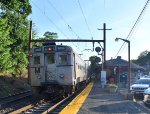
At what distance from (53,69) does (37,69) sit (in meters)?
1.06

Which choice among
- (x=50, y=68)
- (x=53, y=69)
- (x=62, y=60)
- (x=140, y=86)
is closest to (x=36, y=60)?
(x=50, y=68)

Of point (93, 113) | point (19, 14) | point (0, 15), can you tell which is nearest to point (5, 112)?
point (93, 113)

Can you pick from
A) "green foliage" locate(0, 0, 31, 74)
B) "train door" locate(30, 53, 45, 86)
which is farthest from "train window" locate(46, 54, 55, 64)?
"green foliage" locate(0, 0, 31, 74)

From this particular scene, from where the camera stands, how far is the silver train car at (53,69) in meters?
24.5

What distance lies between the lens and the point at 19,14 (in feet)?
140

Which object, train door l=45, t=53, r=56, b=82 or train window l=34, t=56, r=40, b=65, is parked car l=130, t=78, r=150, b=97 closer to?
train door l=45, t=53, r=56, b=82

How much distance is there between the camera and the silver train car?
2450 cm

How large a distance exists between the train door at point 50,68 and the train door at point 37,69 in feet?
0.81

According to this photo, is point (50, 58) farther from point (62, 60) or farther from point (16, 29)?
point (16, 29)

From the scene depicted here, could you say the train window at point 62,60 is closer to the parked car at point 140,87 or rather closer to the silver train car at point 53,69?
the silver train car at point 53,69

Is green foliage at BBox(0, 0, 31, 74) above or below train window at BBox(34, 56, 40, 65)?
above

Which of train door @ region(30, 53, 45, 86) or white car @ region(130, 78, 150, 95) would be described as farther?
white car @ region(130, 78, 150, 95)

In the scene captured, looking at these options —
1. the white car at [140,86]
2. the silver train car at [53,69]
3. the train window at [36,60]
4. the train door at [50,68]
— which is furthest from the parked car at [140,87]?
the train window at [36,60]

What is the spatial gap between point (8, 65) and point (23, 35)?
24.7 ft
